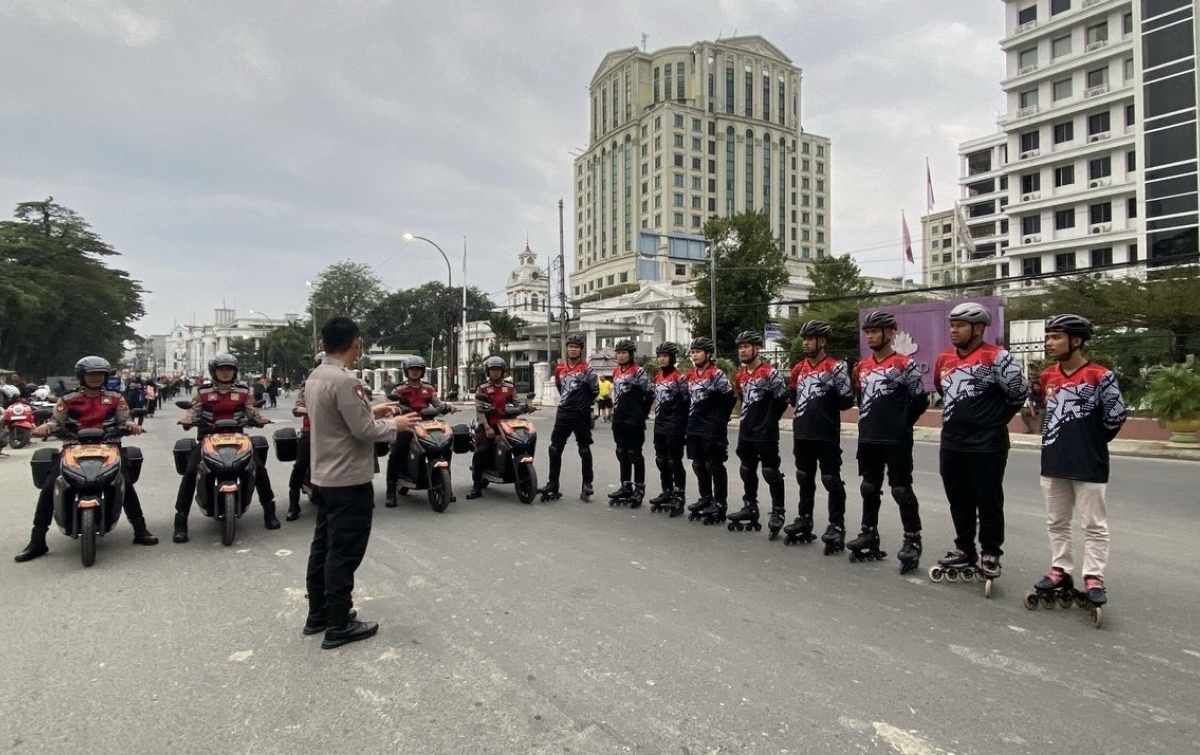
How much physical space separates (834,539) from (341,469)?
3.78 metres

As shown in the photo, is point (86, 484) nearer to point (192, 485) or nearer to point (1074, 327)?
point (192, 485)

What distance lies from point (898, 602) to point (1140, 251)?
50.5 m

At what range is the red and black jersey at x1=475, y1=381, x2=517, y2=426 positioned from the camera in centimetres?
829

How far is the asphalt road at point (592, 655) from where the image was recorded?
283 cm

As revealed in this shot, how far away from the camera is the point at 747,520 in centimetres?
651

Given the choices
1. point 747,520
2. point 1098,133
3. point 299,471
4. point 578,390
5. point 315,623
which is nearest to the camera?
point 315,623

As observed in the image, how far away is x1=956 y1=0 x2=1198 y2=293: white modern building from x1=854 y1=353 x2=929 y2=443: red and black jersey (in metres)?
38.8

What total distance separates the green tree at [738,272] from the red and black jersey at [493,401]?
94.0 feet

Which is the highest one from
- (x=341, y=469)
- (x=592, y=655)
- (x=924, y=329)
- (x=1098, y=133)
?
(x=1098, y=133)

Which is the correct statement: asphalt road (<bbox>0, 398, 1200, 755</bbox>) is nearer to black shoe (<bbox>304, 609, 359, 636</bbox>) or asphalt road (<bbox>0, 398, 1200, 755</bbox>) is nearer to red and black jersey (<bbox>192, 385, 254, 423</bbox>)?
black shoe (<bbox>304, 609, 359, 636</bbox>)

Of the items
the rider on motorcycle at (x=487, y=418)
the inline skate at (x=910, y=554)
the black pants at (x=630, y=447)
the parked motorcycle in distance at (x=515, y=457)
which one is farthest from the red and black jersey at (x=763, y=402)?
the rider on motorcycle at (x=487, y=418)

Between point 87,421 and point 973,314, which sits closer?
point 973,314

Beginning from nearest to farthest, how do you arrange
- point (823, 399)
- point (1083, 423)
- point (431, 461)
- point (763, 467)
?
point (1083, 423) < point (823, 399) < point (763, 467) < point (431, 461)

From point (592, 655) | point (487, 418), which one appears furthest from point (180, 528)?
point (592, 655)
